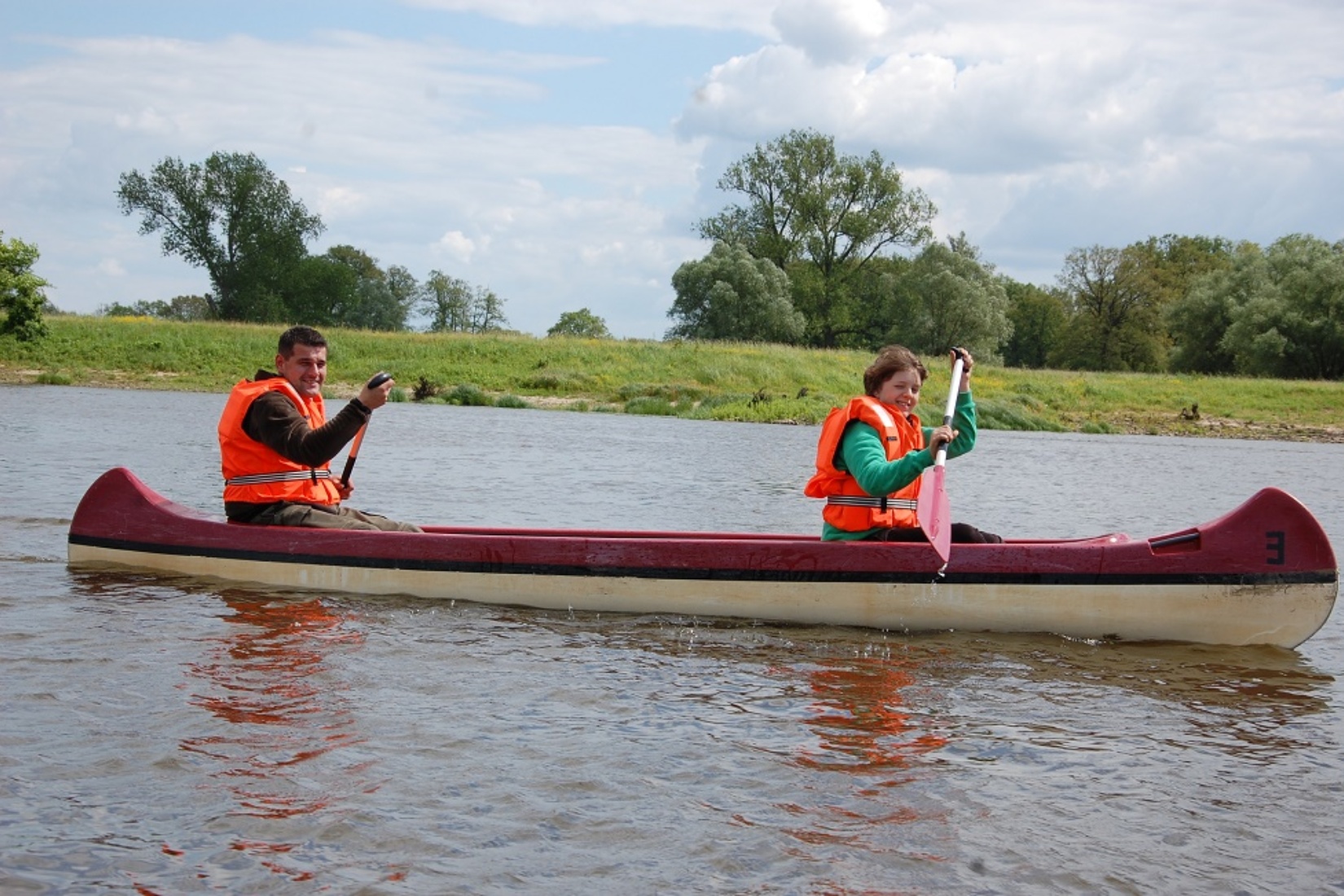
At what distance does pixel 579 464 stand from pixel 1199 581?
1242cm

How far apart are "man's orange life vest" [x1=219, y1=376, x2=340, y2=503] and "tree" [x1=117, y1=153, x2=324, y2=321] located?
6298cm

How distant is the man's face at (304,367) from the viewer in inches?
289

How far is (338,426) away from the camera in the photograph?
679 centimetres

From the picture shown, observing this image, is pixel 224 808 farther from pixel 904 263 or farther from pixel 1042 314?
pixel 1042 314

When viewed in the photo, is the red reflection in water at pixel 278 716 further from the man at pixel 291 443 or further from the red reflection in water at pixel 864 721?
the red reflection in water at pixel 864 721

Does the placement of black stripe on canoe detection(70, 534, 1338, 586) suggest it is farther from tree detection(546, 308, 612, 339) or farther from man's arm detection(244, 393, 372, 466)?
tree detection(546, 308, 612, 339)

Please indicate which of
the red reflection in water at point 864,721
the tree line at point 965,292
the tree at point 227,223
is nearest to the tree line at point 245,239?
the tree at point 227,223

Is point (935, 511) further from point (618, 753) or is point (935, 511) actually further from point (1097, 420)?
point (1097, 420)

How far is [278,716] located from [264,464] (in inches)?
106

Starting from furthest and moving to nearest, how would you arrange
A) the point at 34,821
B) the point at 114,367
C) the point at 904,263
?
the point at 904,263 < the point at 114,367 < the point at 34,821

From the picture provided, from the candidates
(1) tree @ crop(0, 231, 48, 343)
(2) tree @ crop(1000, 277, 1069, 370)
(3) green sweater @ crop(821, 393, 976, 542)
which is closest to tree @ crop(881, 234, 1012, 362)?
(2) tree @ crop(1000, 277, 1069, 370)

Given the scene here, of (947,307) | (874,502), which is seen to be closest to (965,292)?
(947,307)

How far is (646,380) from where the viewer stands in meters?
38.4

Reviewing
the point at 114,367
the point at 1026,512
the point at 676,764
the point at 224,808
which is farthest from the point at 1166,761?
the point at 114,367
